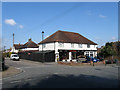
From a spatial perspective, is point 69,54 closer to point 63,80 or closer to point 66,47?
point 66,47

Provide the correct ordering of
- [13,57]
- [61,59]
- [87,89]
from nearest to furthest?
[87,89]
[61,59]
[13,57]

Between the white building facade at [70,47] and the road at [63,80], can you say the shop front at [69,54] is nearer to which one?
the white building facade at [70,47]

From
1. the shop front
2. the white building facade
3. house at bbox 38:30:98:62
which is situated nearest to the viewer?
the white building facade

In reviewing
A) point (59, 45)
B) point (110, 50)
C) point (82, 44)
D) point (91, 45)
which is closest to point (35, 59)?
point (59, 45)

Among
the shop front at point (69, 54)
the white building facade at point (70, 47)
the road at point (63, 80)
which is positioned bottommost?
the road at point (63, 80)

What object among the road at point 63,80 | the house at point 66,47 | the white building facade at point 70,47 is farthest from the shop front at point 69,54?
the road at point 63,80

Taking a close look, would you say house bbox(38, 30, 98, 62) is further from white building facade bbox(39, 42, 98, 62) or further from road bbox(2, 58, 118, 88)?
road bbox(2, 58, 118, 88)

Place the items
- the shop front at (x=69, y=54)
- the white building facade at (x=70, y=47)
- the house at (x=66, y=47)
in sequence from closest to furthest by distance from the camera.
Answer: the white building facade at (x=70, y=47)
the house at (x=66, y=47)
the shop front at (x=69, y=54)

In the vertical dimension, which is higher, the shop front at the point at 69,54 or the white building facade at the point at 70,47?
the white building facade at the point at 70,47

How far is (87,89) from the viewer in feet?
24.9

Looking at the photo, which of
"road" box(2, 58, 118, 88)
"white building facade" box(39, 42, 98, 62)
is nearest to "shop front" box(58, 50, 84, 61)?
"white building facade" box(39, 42, 98, 62)

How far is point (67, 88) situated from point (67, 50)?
27.3 meters

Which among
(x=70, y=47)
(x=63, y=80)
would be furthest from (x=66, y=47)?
(x=63, y=80)

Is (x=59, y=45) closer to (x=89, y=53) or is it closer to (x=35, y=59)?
(x=35, y=59)
